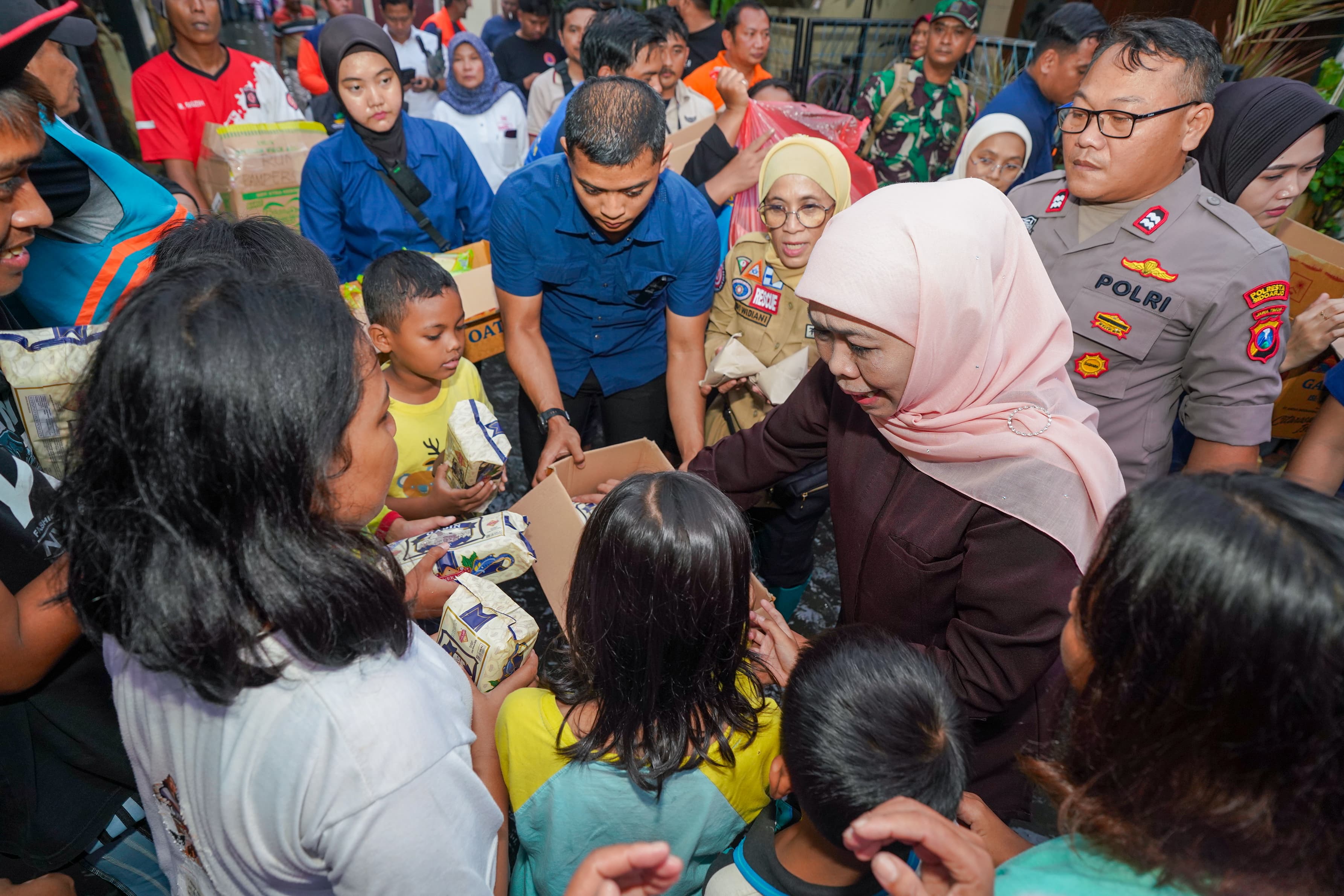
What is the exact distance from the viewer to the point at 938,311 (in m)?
1.56

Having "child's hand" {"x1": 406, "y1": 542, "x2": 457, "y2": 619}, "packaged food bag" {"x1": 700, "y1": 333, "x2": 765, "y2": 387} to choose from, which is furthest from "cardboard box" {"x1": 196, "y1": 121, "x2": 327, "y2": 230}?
"child's hand" {"x1": 406, "y1": 542, "x2": 457, "y2": 619}

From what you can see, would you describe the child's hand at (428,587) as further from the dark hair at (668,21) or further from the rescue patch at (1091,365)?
the dark hair at (668,21)

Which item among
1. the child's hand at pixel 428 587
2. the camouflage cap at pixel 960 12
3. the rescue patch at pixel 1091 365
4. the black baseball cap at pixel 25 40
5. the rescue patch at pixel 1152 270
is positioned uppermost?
the camouflage cap at pixel 960 12

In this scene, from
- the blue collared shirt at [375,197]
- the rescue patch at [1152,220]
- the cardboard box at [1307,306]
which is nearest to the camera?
the rescue patch at [1152,220]

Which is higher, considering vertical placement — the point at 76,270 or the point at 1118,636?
the point at 76,270

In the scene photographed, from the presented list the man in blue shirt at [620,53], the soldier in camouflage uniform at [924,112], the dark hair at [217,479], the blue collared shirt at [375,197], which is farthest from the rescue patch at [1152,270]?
the soldier in camouflage uniform at [924,112]

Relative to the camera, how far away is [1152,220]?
7.67 feet

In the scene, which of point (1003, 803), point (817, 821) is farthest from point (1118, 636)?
point (1003, 803)

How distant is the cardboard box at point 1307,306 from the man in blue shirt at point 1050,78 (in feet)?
4.86

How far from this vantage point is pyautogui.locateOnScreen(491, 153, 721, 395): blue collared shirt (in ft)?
9.32

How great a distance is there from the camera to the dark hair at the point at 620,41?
380cm

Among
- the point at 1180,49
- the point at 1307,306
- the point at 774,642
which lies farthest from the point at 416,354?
the point at 1307,306

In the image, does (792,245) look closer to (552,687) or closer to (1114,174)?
(1114,174)

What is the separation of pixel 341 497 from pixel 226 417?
22 centimetres
